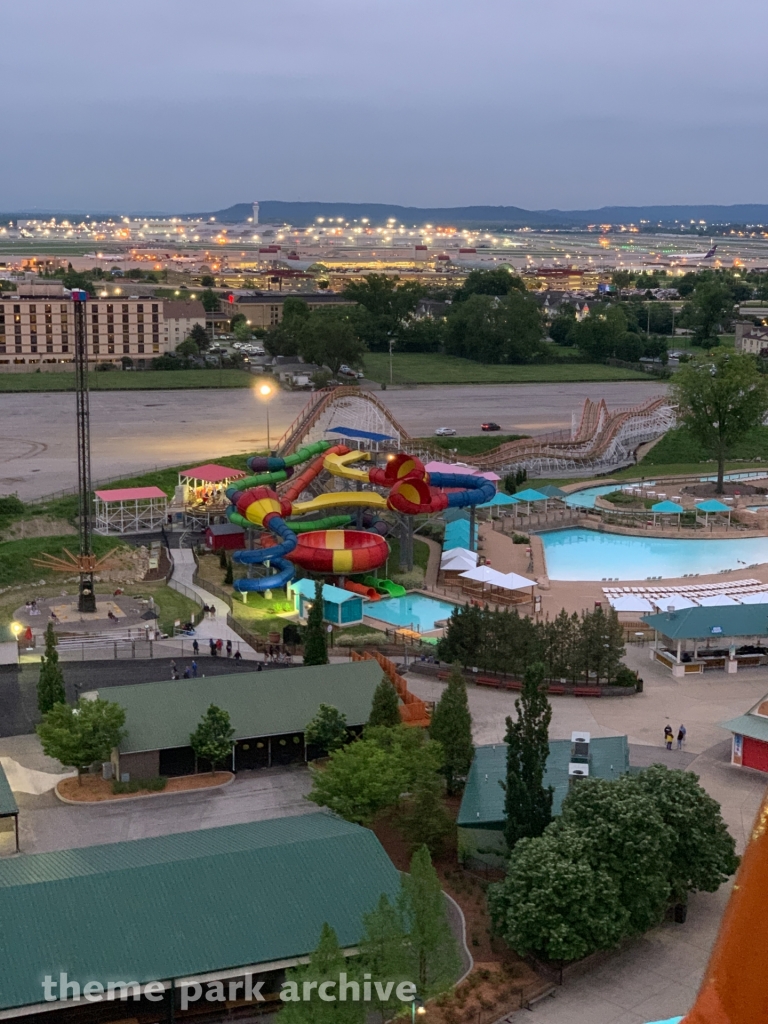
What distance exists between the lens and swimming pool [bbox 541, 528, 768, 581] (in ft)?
162

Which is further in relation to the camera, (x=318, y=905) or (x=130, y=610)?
(x=130, y=610)

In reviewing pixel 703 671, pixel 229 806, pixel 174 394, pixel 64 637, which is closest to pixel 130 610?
pixel 64 637

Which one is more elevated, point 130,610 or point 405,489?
point 405,489

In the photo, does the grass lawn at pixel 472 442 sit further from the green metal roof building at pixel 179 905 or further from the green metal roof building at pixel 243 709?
the green metal roof building at pixel 179 905

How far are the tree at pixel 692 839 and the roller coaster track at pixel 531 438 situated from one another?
39905mm

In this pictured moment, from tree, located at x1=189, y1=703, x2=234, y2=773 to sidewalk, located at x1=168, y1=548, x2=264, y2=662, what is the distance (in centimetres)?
856

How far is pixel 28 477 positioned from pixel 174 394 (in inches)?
1210

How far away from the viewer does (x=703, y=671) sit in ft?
120

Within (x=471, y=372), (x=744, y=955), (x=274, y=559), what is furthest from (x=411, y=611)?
(x=471, y=372)

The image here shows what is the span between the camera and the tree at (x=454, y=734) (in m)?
27.1

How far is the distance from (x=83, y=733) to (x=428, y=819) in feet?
24.8

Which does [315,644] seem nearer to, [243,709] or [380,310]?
[243,709]

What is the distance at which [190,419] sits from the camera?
8000cm

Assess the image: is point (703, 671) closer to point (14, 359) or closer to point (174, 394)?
point (174, 394)
